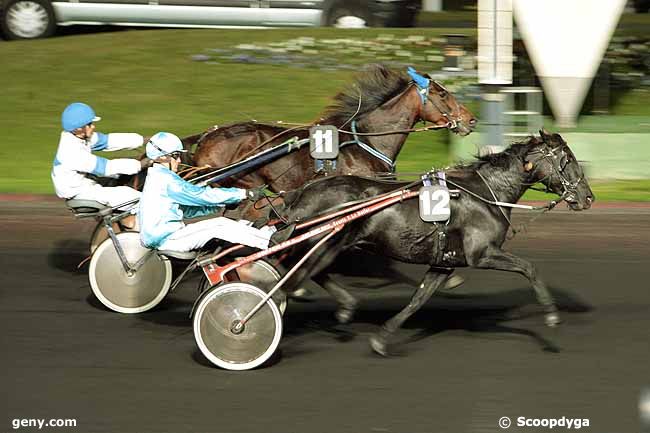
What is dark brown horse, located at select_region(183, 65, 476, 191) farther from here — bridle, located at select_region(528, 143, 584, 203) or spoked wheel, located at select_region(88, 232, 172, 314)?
bridle, located at select_region(528, 143, 584, 203)

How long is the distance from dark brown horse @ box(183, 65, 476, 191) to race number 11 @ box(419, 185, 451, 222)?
70.6 inches

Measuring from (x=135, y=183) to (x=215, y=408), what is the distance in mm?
2994

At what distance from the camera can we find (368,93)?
9.09 m

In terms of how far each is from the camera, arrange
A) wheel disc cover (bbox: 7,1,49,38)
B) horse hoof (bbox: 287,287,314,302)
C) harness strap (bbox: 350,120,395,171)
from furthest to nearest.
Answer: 1. wheel disc cover (bbox: 7,1,49,38)
2. harness strap (bbox: 350,120,395,171)
3. horse hoof (bbox: 287,287,314,302)

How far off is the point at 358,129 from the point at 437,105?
2.42 ft

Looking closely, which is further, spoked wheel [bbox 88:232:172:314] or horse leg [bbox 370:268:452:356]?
spoked wheel [bbox 88:232:172:314]

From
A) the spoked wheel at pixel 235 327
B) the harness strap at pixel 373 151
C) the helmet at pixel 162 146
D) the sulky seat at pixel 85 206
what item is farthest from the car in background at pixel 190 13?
the spoked wheel at pixel 235 327

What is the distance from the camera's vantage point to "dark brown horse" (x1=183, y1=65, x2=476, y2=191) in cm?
875

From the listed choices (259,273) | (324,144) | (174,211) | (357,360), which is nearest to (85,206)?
(174,211)

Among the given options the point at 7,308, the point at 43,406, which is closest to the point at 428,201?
the point at 43,406

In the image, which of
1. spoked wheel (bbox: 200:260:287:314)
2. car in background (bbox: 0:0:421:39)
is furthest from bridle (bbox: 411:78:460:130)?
car in background (bbox: 0:0:421:39)

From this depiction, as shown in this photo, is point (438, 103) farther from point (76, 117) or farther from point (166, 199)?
point (166, 199)

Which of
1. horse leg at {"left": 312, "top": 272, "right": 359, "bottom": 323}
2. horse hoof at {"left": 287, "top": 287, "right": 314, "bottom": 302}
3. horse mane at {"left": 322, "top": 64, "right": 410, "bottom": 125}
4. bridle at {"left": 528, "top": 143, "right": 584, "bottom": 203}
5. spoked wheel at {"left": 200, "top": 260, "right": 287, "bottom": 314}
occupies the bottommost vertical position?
horse hoof at {"left": 287, "top": 287, "right": 314, "bottom": 302}

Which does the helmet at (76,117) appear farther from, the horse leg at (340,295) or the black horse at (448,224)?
the horse leg at (340,295)
